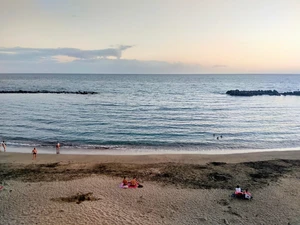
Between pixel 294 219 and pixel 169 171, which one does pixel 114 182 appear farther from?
pixel 294 219

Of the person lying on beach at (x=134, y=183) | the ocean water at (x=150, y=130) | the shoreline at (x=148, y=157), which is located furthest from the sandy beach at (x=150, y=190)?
the ocean water at (x=150, y=130)

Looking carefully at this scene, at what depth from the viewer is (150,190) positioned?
17.2 metres

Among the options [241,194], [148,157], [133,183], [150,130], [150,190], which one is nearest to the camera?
[241,194]

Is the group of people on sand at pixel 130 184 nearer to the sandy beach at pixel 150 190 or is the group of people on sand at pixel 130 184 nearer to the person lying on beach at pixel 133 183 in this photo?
the person lying on beach at pixel 133 183

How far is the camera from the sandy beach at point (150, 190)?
14.1 meters

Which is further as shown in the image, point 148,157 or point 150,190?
point 148,157

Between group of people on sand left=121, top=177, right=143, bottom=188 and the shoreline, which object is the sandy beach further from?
group of people on sand left=121, top=177, right=143, bottom=188

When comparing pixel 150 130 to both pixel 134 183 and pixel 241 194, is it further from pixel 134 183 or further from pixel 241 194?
pixel 241 194

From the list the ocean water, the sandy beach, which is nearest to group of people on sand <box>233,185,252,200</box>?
the sandy beach

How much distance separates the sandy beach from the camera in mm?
14070

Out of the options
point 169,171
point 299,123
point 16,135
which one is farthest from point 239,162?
point 16,135

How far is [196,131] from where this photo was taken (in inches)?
1356

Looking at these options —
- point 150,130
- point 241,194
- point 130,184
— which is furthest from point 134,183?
point 150,130

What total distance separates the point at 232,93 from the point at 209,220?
252ft
